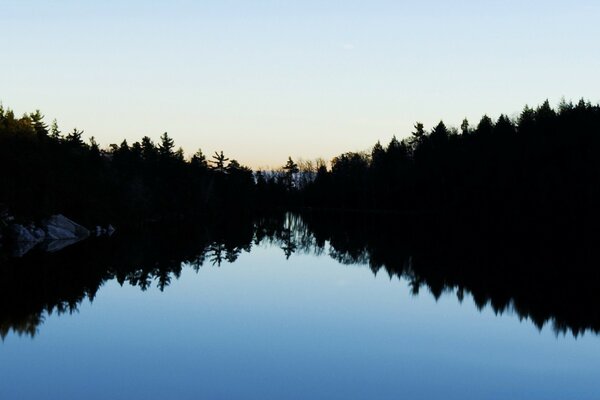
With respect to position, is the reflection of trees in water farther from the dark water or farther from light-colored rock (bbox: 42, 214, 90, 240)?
light-colored rock (bbox: 42, 214, 90, 240)

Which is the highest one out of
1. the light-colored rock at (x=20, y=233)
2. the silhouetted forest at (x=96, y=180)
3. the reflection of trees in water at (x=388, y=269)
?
the silhouetted forest at (x=96, y=180)

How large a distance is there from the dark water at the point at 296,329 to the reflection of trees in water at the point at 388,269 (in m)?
0.16

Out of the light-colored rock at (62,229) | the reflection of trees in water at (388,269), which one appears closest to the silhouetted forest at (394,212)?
the reflection of trees in water at (388,269)

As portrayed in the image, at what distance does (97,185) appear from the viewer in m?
66.1

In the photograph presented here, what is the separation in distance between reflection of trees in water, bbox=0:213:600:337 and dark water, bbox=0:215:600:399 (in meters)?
0.16

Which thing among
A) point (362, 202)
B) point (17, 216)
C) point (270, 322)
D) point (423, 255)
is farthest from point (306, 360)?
point (362, 202)

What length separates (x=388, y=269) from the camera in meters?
38.7

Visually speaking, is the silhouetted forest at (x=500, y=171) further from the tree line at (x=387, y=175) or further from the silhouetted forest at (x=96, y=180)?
the silhouetted forest at (x=96, y=180)

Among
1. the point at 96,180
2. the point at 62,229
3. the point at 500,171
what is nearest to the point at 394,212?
the point at 500,171

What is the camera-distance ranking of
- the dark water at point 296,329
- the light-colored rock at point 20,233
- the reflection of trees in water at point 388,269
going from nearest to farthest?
1. the dark water at point 296,329
2. the reflection of trees in water at point 388,269
3. the light-colored rock at point 20,233

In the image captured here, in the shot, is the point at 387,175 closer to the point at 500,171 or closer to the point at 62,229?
the point at 500,171

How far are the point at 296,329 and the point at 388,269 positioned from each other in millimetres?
18588

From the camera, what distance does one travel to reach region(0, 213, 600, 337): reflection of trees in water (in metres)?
24.6

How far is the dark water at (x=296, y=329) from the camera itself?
14719 millimetres
